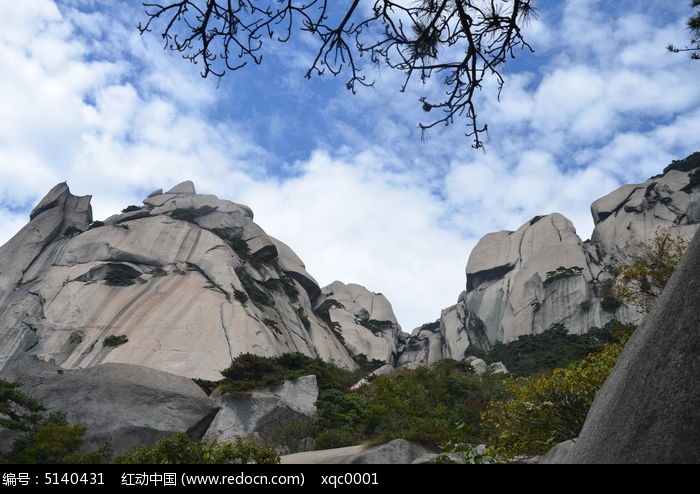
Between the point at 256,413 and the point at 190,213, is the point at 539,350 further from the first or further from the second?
the point at 190,213

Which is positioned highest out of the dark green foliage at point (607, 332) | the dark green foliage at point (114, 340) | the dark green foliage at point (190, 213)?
the dark green foliage at point (190, 213)

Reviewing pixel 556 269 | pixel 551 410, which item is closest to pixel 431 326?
pixel 556 269

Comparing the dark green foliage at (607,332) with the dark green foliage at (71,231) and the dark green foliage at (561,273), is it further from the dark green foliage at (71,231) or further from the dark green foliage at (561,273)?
the dark green foliage at (71,231)

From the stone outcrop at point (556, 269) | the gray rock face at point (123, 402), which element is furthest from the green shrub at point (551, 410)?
the stone outcrop at point (556, 269)

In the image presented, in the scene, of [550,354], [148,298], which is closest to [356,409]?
[148,298]
